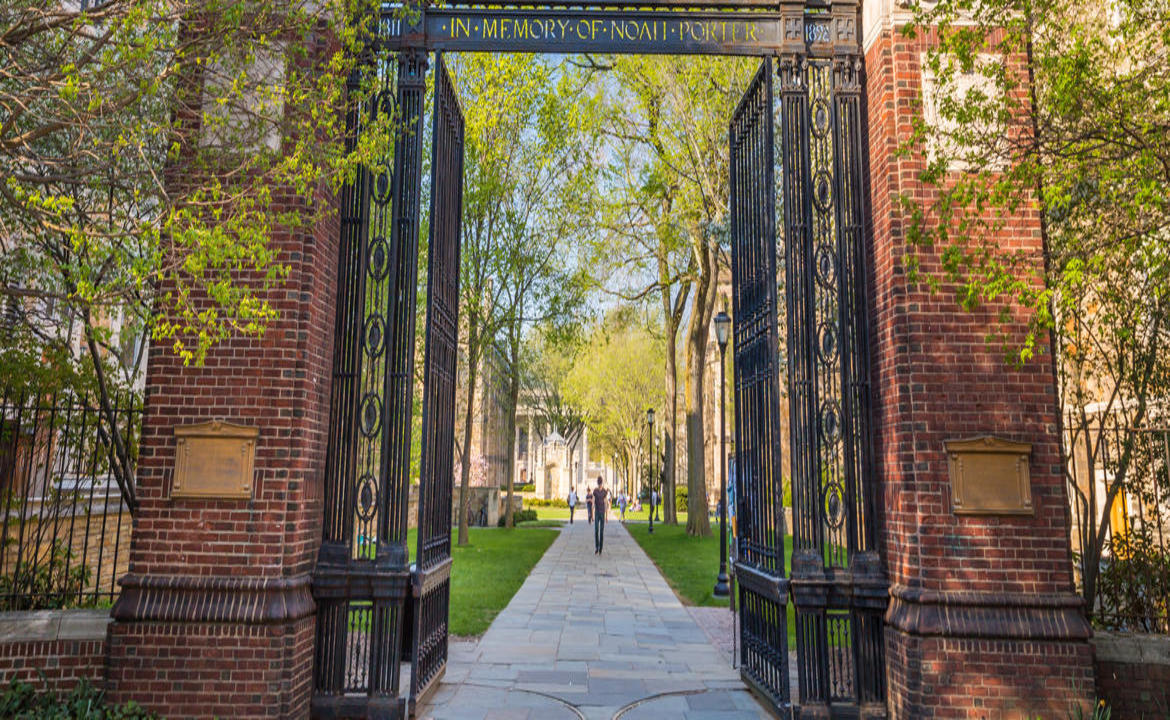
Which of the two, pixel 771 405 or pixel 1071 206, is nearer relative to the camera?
pixel 1071 206

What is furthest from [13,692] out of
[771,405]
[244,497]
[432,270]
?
[771,405]

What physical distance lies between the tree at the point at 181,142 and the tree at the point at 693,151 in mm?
12956

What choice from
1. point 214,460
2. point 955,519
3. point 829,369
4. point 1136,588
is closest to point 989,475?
point 955,519

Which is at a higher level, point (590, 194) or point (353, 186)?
point (590, 194)

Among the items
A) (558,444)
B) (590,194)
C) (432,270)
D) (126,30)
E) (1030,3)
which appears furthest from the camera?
(558,444)

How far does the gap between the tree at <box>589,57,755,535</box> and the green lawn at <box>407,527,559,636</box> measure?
238 inches

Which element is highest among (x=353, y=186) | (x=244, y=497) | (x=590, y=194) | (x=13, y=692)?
(x=590, y=194)

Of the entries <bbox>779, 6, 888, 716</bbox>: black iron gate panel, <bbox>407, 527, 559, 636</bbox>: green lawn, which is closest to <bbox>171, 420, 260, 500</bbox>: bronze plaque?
<bbox>779, 6, 888, 716</bbox>: black iron gate panel

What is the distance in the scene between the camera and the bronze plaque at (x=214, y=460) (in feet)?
18.6

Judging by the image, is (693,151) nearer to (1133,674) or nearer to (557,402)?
(1133,674)

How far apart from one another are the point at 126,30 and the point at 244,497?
125 inches

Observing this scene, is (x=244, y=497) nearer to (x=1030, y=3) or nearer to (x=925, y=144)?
(x=925, y=144)

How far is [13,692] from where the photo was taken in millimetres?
5477

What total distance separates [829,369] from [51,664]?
21.4ft
